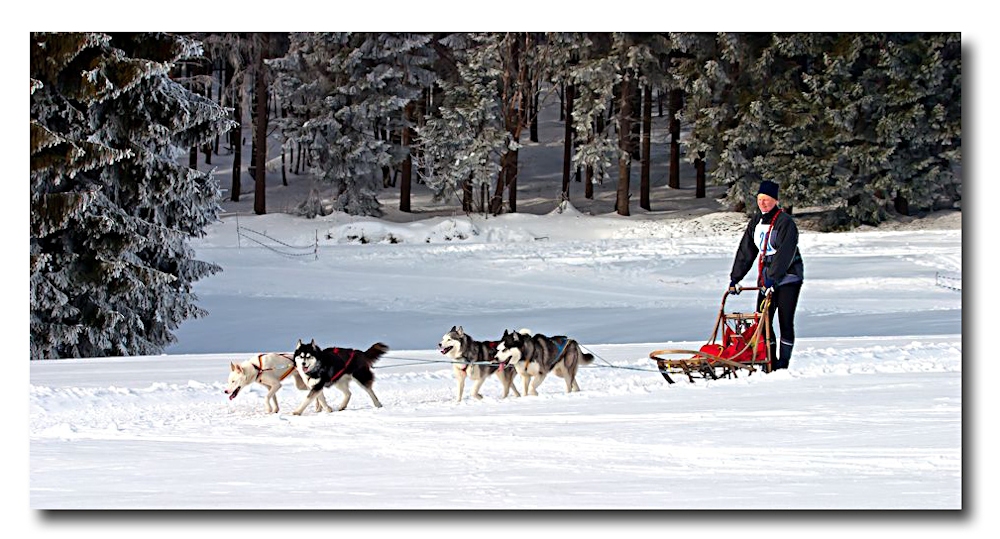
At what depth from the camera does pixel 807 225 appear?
1902 cm

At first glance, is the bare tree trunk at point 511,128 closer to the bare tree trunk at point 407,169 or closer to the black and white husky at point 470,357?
the bare tree trunk at point 407,169

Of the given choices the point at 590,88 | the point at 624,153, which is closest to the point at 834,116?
the point at 590,88

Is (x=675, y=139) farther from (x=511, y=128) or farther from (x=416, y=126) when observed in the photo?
(x=416, y=126)

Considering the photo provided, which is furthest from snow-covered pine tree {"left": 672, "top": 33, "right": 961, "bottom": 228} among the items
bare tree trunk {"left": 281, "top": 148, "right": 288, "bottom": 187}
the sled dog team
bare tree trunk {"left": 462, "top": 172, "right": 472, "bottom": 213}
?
bare tree trunk {"left": 281, "top": 148, "right": 288, "bottom": 187}

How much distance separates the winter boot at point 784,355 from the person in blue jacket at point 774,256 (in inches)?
6.2

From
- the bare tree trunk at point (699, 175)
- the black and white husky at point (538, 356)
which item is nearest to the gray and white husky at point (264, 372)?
the black and white husky at point (538, 356)

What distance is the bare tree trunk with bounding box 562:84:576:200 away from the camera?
2341 centimetres

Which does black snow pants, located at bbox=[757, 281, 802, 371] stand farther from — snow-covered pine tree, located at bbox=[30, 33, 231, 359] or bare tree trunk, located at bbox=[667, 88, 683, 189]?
bare tree trunk, located at bbox=[667, 88, 683, 189]

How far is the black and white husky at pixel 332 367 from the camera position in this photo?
271 inches

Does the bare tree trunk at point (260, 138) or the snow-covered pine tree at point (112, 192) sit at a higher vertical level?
the bare tree trunk at point (260, 138)

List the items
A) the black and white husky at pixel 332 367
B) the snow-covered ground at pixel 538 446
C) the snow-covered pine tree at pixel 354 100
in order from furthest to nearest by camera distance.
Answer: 1. the snow-covered pine tree at pixel 354 100
2. the black and white husky at pixel 332 367
3. the snow-covered ground at pixel 538 446

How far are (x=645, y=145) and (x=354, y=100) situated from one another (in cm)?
672

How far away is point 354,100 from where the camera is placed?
23.9 meters

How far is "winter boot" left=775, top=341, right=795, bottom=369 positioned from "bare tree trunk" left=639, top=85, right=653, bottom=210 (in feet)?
52.5
